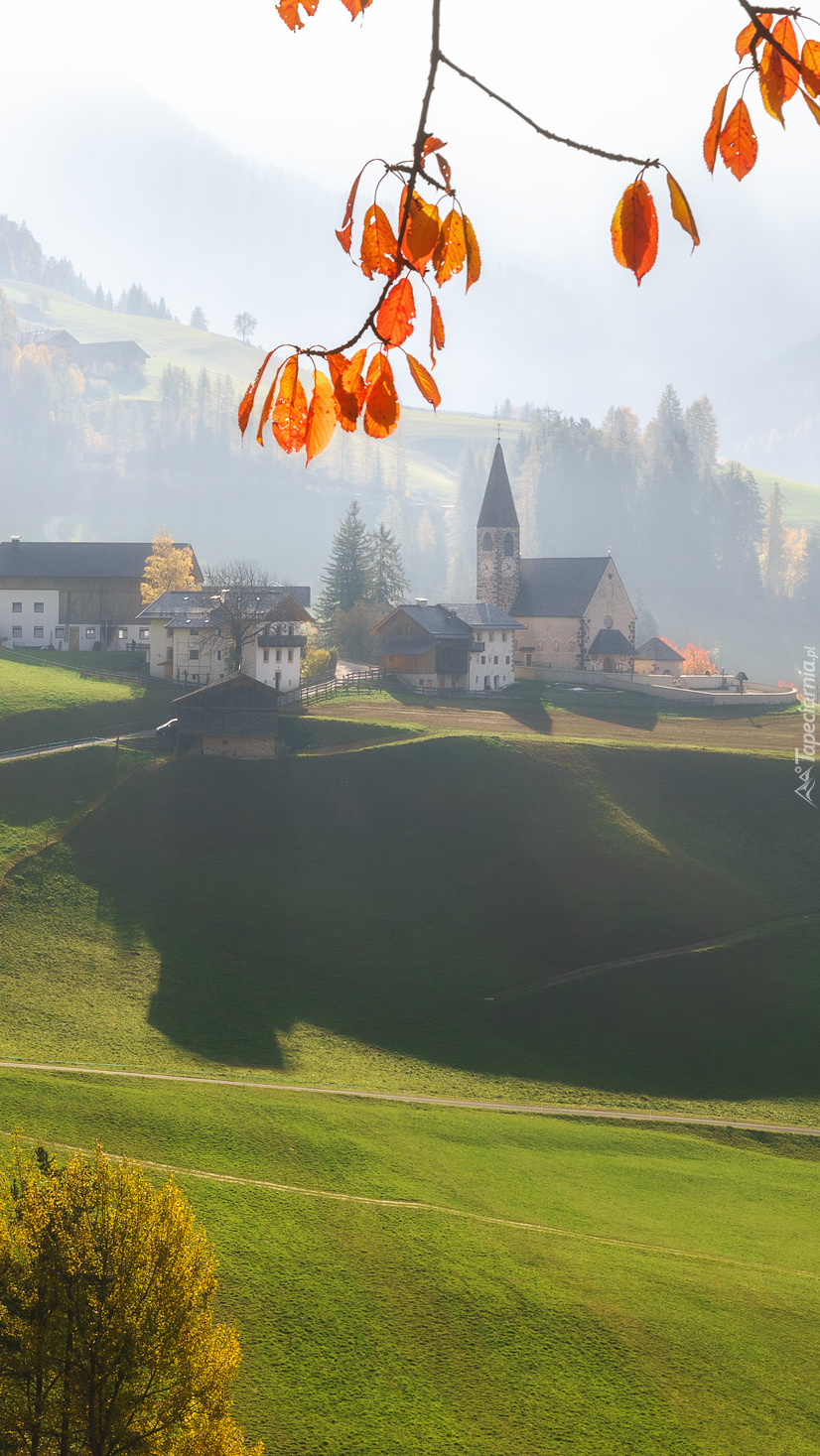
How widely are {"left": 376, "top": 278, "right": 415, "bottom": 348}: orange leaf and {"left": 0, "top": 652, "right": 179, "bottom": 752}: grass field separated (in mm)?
61820

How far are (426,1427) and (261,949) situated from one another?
28346mm

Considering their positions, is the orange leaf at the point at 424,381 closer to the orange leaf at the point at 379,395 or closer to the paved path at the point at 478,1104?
the orange leaf at the point at 379,395

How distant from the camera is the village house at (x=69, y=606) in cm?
9244

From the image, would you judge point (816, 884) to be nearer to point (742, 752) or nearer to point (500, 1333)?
point (742, 752)

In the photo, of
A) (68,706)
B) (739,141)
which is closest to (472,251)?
(739,141)

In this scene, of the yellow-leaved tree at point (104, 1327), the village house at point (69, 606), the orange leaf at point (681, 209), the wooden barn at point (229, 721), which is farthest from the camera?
A: the village house at point (69, 606)

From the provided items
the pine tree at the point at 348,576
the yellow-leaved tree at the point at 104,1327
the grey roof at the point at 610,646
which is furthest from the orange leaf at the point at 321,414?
the pine tree at the point at 348,576

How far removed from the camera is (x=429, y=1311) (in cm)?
2134

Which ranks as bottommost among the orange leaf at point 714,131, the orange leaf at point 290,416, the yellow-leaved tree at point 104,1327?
the yellow-leaved tree at point 104,1327

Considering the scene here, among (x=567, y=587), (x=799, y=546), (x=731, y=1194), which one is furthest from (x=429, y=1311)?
(x=799, y=546)

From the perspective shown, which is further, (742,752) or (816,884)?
(742,752)

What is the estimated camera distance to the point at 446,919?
162 feet

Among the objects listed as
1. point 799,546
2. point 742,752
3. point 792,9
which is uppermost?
point 799,546

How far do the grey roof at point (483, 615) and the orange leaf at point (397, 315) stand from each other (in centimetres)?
8418
